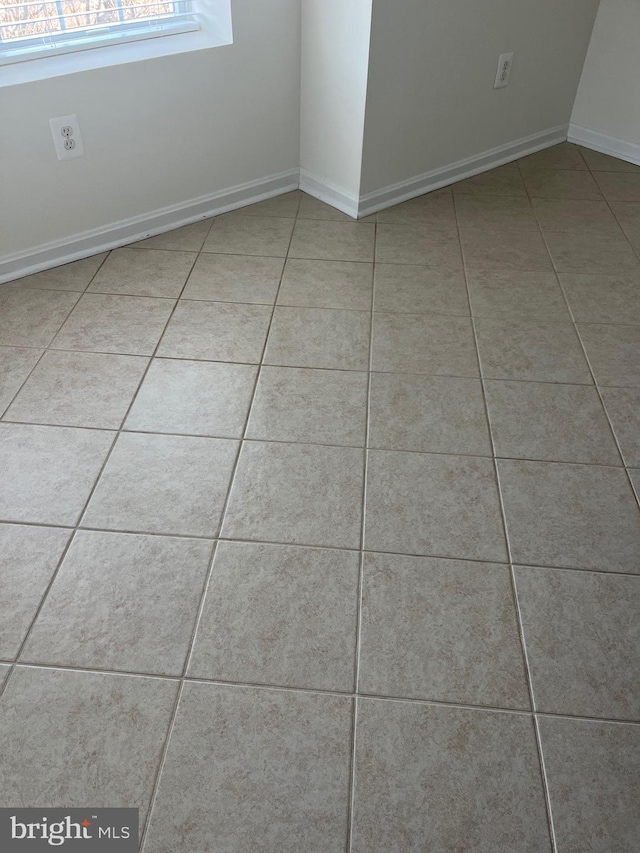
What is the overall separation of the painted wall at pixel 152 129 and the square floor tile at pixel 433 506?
129 centimetres

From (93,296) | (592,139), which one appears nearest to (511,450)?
(93,296)

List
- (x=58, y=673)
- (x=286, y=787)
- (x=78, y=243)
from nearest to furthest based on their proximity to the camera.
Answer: (x=286, y=787)
(x=58, y=673)
(x=78, y=243)

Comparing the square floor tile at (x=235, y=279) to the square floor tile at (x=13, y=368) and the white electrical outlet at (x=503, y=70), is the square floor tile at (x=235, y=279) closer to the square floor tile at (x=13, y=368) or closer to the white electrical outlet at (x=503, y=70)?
the square floor tile at (x=13, y=368)

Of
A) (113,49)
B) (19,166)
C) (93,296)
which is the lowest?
(93,296)

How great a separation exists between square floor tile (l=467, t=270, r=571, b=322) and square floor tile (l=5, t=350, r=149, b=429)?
1021mm

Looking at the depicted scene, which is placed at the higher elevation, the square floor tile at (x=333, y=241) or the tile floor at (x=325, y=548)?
the tile floor at (x=325, y=548)

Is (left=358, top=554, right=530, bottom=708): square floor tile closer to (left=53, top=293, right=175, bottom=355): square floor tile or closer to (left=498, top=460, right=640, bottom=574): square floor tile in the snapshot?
(left=498, top=460, right=640, bottom=574): square floor tile

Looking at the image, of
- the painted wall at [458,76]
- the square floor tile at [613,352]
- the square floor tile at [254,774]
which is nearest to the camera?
the square floor tile at [254,774]

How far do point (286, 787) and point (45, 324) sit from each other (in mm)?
1426

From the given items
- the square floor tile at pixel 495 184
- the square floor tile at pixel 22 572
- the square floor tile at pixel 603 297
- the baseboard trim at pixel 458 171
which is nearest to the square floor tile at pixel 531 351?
the square floor tile at pixel 603 297

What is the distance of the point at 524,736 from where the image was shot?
3.63 ft

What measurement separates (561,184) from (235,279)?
1.46 meters

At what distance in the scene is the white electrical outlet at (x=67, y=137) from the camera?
197 centimetres

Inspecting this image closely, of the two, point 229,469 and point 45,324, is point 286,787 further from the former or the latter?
point 45,324
